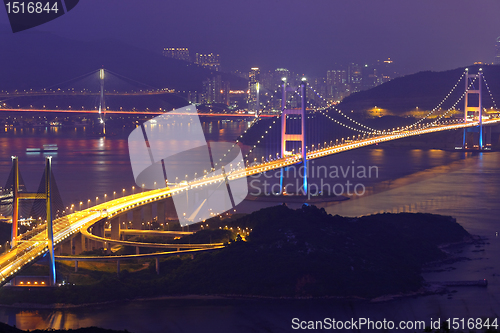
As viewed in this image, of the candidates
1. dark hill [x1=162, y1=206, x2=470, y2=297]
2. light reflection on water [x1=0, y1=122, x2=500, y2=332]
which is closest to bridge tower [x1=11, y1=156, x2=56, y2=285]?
light reflection on water [x1=0, y1=122, x2=500, y2=332]

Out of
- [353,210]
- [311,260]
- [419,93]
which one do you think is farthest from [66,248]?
[419,93]

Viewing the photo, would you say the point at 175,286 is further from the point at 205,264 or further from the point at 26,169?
the point at 26,169

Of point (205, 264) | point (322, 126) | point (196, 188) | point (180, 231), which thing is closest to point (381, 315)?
point (205, 264)

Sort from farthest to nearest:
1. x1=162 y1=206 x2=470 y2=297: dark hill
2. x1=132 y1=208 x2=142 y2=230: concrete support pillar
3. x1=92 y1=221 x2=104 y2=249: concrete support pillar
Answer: x1=132 y1=208 x2=142 y2=230: concrete support pillar < x1=92 y1=221 x2=104 y2=249: concrete support pillar < x1=162 y1=206 x2=470 y2=297: dark hill

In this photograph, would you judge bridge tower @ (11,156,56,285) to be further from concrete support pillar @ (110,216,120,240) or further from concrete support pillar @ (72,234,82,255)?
concrete support pillar @ (110,216,120,240)

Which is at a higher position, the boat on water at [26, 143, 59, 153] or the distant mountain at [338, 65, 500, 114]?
the distant mountain at [338, 65, 500, 114]

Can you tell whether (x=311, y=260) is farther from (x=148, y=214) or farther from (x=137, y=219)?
(x=148, y=214)

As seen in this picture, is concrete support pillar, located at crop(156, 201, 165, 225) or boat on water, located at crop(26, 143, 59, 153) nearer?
concrete support pillar, located at crop(156, 201, 165, 225)
